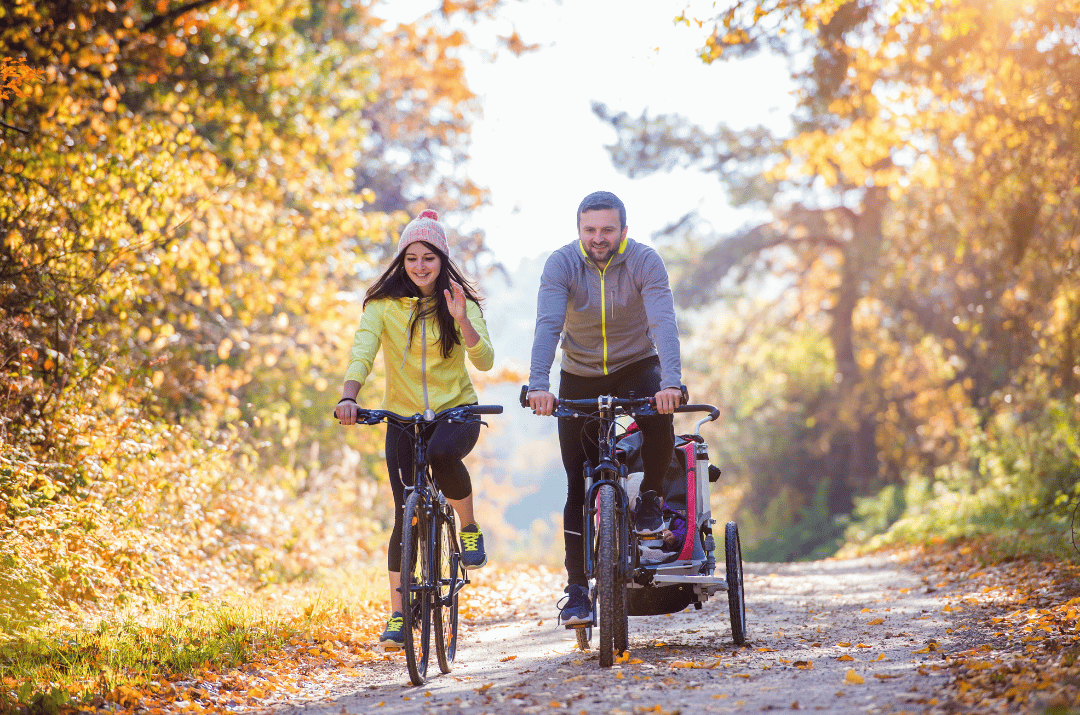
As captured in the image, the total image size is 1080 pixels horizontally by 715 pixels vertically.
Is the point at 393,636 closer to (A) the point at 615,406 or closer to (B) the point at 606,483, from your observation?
(B) the point at 606,483

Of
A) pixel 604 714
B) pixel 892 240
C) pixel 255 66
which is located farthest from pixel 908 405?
pixel 604 714

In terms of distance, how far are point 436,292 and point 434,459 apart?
2.95ft

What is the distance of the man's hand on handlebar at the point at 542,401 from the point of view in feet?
14.3

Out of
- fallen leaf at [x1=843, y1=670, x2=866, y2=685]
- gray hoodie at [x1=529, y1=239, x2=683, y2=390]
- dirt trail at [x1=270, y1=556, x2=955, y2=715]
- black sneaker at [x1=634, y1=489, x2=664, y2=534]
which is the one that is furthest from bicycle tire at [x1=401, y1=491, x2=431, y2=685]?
fallen leaf at [x1=843, y1=670, x2=866, y2=685]

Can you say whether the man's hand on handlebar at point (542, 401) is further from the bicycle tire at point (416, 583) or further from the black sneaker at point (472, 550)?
the black sneaker at point (472, 550)

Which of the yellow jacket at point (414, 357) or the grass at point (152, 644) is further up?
the yellow jacket at point (414, 357)

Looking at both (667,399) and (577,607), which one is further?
(577,607)

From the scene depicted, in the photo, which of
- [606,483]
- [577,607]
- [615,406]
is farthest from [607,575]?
[615,406]

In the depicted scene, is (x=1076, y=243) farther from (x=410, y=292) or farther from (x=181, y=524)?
(x=181, y=524)

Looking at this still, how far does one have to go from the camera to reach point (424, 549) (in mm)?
4445

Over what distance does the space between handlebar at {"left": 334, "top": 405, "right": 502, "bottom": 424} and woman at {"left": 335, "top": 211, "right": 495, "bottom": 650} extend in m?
0.24

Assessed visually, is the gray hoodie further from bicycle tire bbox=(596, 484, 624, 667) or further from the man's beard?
bicycle tire bbox=(596, 484, 624, 667)

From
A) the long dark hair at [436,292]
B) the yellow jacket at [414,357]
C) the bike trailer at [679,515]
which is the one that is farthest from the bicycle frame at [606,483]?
the long dark hair at [436,292]

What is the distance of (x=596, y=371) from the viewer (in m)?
5.02
